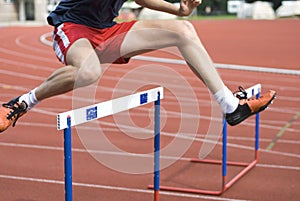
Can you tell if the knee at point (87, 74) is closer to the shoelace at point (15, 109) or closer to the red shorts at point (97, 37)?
the red shorts at point (97, 37)

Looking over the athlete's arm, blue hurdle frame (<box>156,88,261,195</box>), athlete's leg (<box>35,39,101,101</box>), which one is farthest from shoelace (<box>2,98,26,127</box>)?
blue hurdle frame (<box>156,88,261,195</box>)

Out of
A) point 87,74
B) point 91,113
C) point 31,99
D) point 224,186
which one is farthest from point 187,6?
point 224,186

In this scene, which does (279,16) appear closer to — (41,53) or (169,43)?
(41,53)

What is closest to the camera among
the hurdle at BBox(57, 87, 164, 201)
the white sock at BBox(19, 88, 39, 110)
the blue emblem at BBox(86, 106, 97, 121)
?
the hurdle at BBox(57, 87, 164, 201)

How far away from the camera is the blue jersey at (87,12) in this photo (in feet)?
11.2

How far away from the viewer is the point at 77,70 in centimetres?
318

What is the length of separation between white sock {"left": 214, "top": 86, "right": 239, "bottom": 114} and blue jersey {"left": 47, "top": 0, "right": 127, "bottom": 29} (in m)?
0.80

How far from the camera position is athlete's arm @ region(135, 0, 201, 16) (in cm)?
325

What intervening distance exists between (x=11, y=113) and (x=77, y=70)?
481 mm

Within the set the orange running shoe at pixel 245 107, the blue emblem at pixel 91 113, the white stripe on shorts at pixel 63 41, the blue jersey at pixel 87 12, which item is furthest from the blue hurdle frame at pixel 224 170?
the blue emblem at pixel 91 113

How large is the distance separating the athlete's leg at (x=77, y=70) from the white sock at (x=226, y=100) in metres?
0.67

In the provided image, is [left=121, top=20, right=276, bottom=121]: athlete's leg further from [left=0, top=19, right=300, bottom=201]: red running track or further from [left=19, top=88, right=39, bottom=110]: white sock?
[left=0, top=19, right=300, bottom=201]: red running track

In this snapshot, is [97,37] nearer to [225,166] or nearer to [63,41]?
[63,41]

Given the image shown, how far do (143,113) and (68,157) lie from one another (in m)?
4.47
